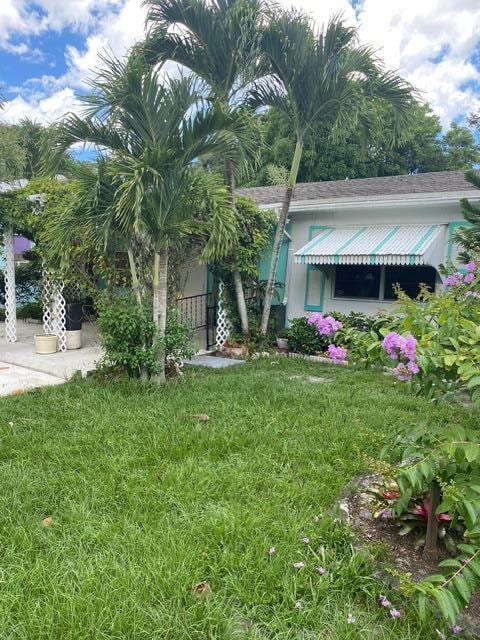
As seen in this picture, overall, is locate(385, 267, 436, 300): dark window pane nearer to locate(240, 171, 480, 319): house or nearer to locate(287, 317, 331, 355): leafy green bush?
locate(240, 171, 480, 319): house

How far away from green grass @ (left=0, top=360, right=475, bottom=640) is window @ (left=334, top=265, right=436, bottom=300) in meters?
6.10

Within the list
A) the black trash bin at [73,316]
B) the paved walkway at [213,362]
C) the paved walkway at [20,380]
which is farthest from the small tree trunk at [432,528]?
the black trash bin at [73,316]

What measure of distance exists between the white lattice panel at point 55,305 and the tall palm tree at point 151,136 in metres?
4.14

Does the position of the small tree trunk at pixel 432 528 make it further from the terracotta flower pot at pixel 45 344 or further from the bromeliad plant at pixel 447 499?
the terracotta flower pot at pixel 45 344

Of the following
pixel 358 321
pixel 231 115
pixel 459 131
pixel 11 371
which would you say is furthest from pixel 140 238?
pixel 459 131

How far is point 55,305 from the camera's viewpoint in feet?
34.4

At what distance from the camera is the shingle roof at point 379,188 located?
38.2 feet

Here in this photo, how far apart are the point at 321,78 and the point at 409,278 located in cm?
537

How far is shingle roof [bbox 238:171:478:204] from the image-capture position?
11.7m

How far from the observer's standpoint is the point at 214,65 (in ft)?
30.2

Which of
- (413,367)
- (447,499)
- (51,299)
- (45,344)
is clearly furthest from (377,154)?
(447,499)

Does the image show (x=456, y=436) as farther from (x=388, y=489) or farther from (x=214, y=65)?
(x=214, y=65)

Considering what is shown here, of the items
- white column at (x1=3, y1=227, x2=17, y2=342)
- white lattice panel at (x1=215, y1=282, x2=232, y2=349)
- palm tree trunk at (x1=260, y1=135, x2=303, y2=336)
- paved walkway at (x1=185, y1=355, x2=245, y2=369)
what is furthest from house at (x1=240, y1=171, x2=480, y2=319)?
white column at (x1=3, y1=227, x2=17, y2=342)

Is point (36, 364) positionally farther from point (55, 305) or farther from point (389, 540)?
point (389, 540)
